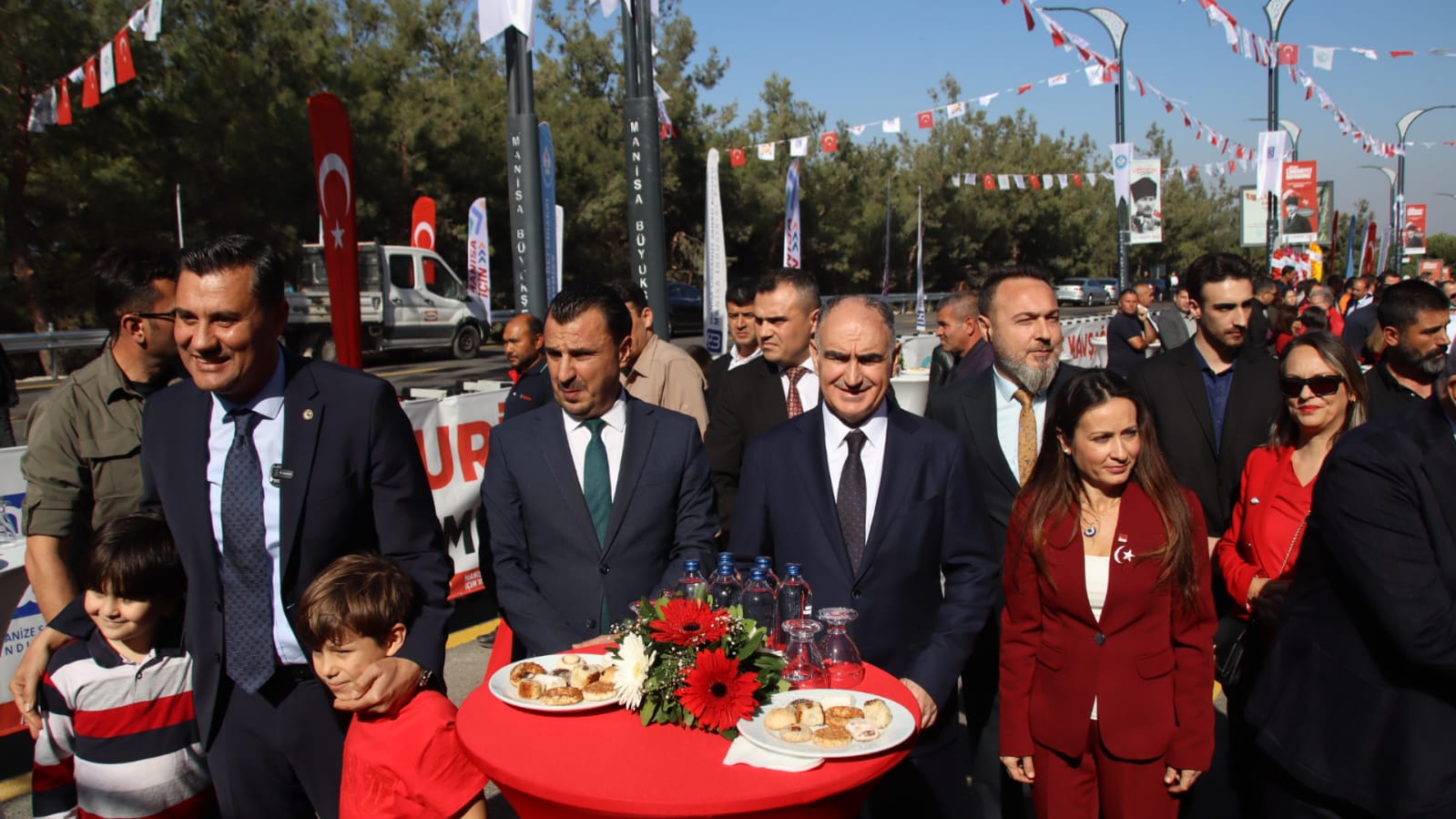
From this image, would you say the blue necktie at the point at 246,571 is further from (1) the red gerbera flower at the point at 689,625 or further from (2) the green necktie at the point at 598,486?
(1) the red gerbera flower at the point at 689,625

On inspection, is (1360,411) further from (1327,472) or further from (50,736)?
(50,736)

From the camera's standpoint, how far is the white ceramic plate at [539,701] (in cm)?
254

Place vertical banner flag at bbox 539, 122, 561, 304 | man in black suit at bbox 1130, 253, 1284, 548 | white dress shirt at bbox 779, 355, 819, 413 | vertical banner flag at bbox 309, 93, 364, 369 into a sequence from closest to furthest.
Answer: man in black suit at bbox 1130, 253, 1284, 548 → white dress shirt at bbox 779, 355, 819, 413 → vertical banner flag at bbox 309, 93, 364, 369 → vertical banner flag at bbox 539, 122, 561, 304

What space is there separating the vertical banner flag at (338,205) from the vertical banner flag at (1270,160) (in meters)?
18.4

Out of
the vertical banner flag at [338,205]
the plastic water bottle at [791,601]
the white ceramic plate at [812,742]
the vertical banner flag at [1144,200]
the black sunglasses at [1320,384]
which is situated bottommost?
the white ceramic plate at [812,742]

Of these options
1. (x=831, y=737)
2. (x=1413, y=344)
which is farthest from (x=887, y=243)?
(x=831, y=737)

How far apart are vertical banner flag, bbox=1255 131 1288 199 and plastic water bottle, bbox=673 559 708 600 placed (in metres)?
20.1

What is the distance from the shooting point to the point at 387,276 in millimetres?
23078

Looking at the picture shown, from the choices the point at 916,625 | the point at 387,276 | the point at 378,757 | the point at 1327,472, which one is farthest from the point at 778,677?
the point at 387,276

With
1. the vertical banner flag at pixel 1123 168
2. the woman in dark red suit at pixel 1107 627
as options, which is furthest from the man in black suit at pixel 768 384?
the vertical banner flag at pixel 1123 168

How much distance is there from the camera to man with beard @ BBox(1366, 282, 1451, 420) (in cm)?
516

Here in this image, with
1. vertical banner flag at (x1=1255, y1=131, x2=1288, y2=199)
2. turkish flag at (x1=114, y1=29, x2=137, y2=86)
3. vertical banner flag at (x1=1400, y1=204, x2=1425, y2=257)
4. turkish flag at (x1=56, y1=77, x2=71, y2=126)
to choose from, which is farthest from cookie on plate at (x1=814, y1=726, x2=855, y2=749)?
vertical banner flag at (x1=1400, y1=204, x2=1425, y2=257)

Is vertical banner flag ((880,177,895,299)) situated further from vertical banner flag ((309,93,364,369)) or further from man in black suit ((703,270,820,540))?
man in black suit ((703,270,820,540))

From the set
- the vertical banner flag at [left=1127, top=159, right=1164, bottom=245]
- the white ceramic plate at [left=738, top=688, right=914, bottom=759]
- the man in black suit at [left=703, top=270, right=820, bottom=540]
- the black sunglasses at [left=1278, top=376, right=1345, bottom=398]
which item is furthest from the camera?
the vertical banner flag at [left=1127, top=159, right=1164, bottom=245]
